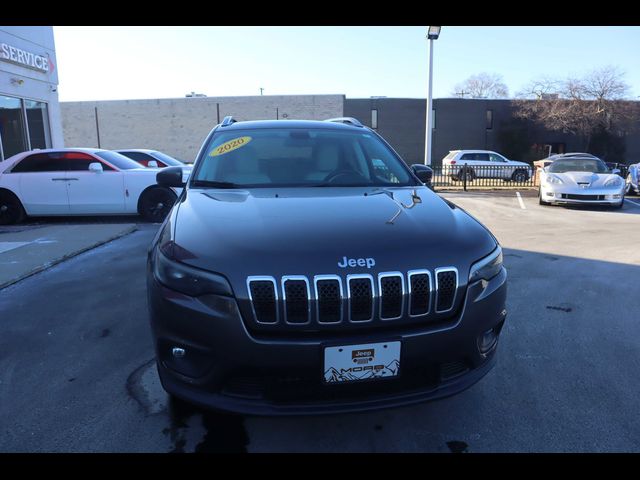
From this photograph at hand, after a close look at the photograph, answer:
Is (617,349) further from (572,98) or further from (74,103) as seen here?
(74,103)

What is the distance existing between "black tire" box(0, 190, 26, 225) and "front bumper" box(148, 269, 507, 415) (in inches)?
340

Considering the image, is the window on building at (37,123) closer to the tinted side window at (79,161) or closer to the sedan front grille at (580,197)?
the tinted side window at (79,161)

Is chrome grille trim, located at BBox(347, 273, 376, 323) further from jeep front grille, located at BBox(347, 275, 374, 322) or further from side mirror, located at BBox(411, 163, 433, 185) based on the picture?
side mirror, located at BBox(411, 163, 433, 185)

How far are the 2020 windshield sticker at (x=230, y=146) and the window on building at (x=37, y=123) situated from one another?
12953 mm

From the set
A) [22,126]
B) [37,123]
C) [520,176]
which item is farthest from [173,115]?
[520,176]

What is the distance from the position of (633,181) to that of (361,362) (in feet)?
48.9

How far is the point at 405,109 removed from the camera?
1457 inches

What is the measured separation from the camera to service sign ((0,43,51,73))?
475 inches

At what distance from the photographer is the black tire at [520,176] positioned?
1794 centimetres

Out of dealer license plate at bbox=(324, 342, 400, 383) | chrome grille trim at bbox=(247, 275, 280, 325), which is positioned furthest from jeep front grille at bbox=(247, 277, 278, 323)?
dealer license plate at bbox=(324, 342, 400, 383)

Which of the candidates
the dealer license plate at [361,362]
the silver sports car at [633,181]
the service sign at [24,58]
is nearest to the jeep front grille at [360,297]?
the dealer license plate at [361,362]

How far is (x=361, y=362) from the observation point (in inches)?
80.5

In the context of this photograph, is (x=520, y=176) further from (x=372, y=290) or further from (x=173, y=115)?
(x=173, y=115)

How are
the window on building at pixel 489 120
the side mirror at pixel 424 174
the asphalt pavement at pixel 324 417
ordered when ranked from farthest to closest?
the window on building at pixel 489 120 → the side mirror at pixel 424 174 → the asphalt pavement at pixel 324 417
